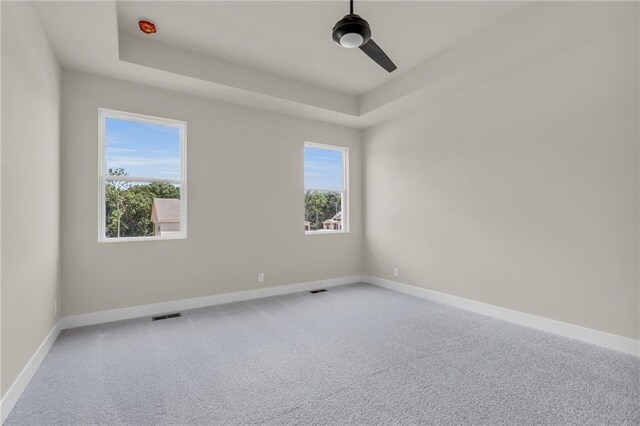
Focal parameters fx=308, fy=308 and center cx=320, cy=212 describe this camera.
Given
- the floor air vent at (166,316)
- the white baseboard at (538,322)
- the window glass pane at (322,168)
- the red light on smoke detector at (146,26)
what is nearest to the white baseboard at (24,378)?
the floor air vent at (166,316)

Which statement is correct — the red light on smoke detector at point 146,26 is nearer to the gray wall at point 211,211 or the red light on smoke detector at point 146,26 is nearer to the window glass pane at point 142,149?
the gray wall at point 211,211

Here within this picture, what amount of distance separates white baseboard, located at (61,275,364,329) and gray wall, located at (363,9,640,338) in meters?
1.61

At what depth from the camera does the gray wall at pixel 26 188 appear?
188 centimetres

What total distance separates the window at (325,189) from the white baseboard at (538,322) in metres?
1.61

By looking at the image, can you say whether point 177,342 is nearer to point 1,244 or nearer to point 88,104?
point 1,244

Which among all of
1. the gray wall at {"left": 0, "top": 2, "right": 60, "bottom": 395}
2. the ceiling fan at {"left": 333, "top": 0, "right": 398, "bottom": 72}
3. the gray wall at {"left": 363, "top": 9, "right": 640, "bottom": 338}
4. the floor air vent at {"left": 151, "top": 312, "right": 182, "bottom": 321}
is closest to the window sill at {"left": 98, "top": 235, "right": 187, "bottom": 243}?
the gray wall at {"left": 0, "top": 2, "right": 60, "bottom": 395}

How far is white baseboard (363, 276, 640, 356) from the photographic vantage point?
8.83 feet

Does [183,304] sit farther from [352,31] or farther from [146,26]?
[352,31]

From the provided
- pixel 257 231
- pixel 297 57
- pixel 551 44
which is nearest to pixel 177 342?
pixel 257 231

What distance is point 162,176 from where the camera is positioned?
3875 millimetres

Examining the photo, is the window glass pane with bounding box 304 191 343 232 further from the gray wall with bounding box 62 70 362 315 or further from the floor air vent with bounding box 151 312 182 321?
the floor air vent with bounding box 151 312 182 321

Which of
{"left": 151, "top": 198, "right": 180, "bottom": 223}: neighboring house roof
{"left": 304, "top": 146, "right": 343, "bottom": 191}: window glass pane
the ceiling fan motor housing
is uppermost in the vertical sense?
the ceiling fan motor housing

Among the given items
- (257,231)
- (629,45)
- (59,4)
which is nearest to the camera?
(59,4)

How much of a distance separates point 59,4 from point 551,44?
13.8 feet
